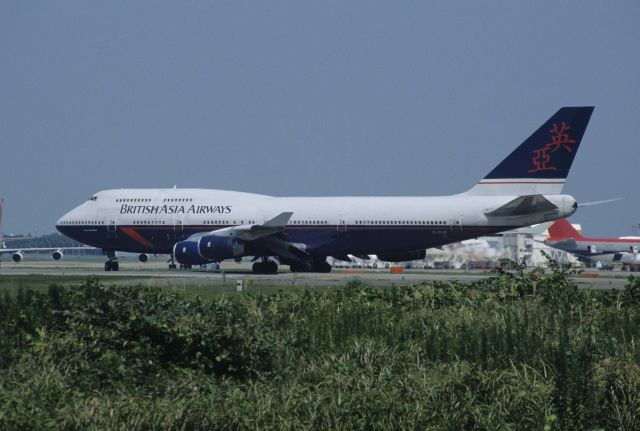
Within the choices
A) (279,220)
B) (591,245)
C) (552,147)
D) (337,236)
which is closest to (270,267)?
(279,220)

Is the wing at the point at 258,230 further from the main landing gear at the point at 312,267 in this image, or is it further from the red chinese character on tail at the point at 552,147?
the red chinese character on tail at the point at 552,147

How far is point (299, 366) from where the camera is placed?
15852 mm

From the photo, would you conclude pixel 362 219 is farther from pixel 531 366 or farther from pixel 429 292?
pixel 531 366

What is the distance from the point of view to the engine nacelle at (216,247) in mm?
49562

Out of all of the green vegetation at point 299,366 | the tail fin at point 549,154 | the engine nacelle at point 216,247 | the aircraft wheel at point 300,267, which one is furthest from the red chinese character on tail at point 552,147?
the green vegetation at point 299,366

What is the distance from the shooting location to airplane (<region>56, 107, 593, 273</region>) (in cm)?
4909

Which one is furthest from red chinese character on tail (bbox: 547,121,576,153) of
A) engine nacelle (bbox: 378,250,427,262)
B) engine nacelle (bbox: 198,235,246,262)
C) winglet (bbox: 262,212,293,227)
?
engine nacelle (bbox: 198,235,246,262)

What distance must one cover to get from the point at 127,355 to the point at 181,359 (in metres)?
0.84

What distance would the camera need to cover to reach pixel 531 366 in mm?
15750

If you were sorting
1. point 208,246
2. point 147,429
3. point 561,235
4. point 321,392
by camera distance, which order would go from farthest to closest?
point 561,235 < point 208,246 < point 321,392 < point 147,429

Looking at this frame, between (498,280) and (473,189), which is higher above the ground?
(473,189)

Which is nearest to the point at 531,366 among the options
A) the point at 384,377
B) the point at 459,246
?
the point at 384,377

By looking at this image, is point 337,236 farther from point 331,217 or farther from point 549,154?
point 549,154

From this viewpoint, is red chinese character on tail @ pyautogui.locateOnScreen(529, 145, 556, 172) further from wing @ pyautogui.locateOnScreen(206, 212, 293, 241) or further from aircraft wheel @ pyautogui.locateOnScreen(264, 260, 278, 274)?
aircraft wheel @ pyautogui.locateOnScreen(264, 260, 278, 274)
